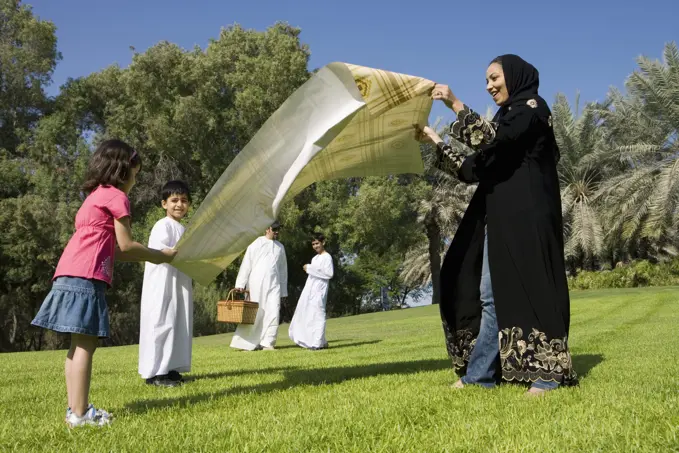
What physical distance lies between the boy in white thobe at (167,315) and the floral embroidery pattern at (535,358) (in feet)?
10.6

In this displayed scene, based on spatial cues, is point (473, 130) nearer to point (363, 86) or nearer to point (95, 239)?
point (363, 86)

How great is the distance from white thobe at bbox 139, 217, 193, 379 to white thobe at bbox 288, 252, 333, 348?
607 cm

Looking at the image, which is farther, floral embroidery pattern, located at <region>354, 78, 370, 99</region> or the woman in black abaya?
floral embroidery pattern, located at <region>354, 78, 370, 99</region>

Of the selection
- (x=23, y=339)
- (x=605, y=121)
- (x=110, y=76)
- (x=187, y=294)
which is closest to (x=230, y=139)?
(x=110, y=76)

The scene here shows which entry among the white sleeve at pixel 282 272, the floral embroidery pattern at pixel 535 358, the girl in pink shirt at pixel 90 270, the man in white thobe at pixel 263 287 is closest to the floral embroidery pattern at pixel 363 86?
the girl in pink shirt at pixel 90 270

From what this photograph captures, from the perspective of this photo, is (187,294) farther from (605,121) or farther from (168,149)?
(605,121)

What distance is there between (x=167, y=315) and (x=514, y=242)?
140 inches

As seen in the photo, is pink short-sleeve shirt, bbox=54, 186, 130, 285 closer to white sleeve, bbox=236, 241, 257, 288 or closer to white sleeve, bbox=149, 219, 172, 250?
white sleeve, bbox=149, 219, 172, 250

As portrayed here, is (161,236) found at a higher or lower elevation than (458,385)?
higher

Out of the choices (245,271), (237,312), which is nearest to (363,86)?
(237,312)

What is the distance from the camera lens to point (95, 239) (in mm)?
4090

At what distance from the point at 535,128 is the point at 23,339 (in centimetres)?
3854

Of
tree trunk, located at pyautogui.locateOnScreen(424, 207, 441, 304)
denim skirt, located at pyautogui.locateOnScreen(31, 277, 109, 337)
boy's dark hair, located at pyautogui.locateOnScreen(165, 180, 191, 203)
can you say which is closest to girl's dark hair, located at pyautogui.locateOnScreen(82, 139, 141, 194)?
denim skirt, located at pyautogui.locateOnScreen(31, 277, 109, 337)

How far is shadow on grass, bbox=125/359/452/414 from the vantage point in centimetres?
489
